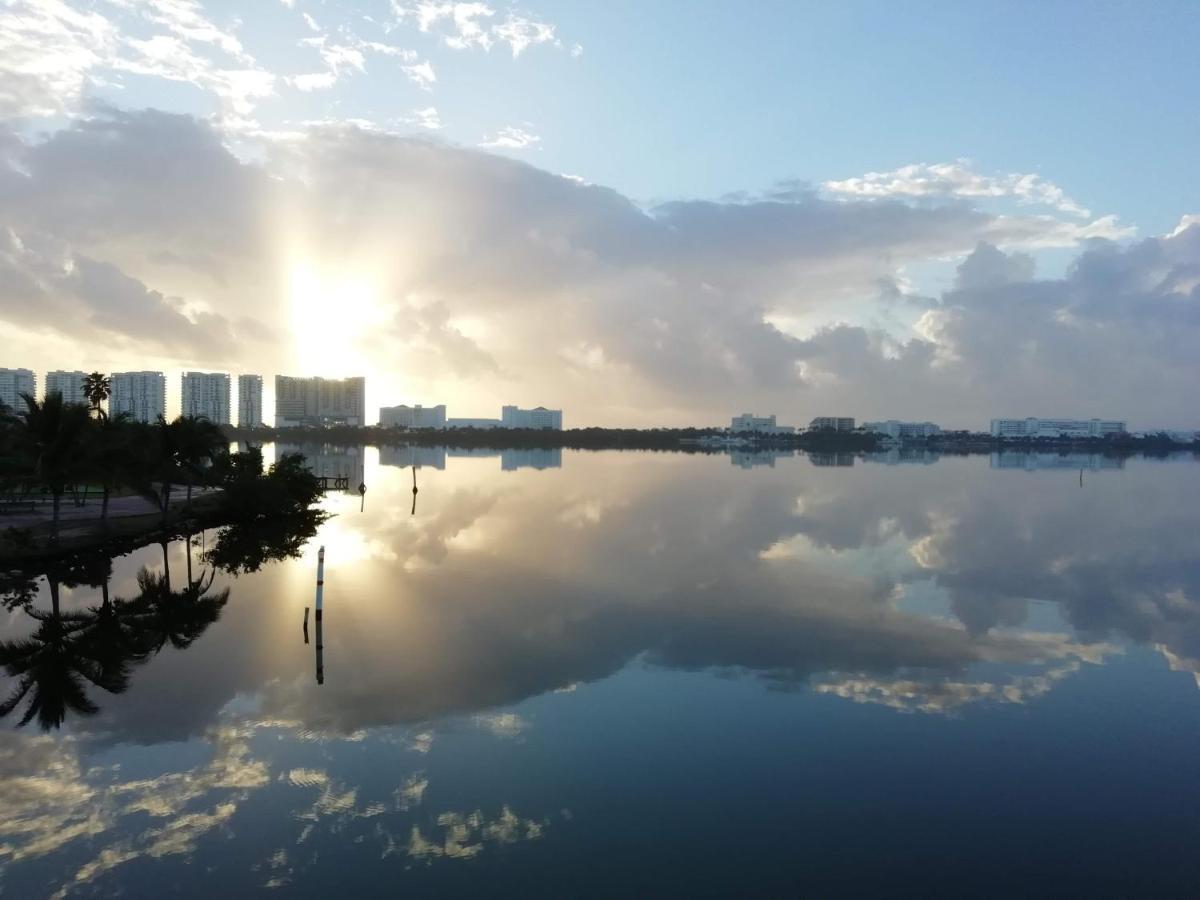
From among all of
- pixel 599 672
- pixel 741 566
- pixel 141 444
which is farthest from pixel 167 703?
pixel 141 444

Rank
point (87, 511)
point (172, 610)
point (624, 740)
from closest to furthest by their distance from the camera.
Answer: point (624, 740), point (172, 610), point (87, 511)

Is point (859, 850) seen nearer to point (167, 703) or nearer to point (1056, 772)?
point (1056, 772)

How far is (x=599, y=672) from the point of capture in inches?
803

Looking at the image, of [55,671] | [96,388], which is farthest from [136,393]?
[55,671]

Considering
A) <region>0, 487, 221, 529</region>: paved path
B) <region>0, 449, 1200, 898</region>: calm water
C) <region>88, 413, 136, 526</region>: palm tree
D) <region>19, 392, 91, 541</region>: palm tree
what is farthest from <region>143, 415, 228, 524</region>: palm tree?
<region>0, 449, 1200, 898</region>: calm water

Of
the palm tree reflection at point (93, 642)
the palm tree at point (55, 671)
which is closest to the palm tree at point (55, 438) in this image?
the palm tree reflection at point (93, 642)

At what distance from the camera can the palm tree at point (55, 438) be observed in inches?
1282

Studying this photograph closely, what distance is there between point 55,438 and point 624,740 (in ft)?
97.1

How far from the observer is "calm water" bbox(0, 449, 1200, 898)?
37.9 feet

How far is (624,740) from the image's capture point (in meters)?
16.0

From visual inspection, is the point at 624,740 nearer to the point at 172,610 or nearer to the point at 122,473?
the point at 172,610

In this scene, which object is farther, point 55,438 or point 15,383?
point 15,383

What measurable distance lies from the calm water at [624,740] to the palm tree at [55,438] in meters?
5.95

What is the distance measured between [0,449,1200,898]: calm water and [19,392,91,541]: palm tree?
5951mm
